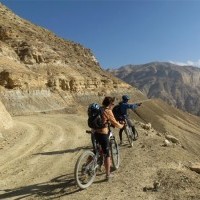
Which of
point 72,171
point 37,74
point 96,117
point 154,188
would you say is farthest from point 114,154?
point 37,74

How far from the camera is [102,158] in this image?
10211 mm

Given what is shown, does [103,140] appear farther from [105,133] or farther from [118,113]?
[118,113]

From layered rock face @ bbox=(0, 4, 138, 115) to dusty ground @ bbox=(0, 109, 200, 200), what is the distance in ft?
81.7

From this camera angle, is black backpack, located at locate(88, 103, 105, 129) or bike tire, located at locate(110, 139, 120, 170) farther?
bike tire, located at locate(110, 139, 120, 170)

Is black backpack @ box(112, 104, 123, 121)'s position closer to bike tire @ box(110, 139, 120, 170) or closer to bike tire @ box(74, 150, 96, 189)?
bike tire @ box(110, 139, 120, 170)

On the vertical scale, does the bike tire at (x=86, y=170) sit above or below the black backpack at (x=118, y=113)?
below

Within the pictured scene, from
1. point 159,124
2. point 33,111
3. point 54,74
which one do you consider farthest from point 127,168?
point 159,124

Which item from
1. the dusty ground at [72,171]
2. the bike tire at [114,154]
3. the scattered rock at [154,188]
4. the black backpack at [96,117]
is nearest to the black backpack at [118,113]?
the dusty ground at [72,171]

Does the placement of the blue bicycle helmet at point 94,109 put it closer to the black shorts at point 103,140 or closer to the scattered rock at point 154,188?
the black shorts at point 103,140

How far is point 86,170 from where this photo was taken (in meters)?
9.61

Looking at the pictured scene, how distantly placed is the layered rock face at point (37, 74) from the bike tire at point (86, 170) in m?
30.8

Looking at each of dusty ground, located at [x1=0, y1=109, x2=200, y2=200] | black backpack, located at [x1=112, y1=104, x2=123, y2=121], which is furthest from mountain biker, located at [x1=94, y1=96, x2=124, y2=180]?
black backpack, located at [x1=112, y1=104, x2=123, y2=121]

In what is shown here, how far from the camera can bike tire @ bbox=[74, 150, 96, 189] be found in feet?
30.7

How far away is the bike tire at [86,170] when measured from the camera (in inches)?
369
